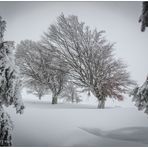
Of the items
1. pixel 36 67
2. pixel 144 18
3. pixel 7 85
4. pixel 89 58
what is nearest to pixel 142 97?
pixel 144 18

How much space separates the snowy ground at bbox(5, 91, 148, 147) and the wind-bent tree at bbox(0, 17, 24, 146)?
881 millimetres

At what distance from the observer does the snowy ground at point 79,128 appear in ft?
14.9

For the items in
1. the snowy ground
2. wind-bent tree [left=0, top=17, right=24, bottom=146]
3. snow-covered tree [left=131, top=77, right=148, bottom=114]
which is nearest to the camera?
snow-covered tree [left=131, top=77, right=148, bottom=114]

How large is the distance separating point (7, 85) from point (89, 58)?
5541 mm

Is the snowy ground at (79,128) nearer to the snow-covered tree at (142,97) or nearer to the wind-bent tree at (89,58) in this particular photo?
the snow-covered tree at (142,97)

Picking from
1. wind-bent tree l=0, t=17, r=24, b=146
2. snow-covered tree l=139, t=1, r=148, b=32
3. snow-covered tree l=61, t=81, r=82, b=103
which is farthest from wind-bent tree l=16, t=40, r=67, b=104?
snow-covered tree l=139, t=1, r=148, b=32

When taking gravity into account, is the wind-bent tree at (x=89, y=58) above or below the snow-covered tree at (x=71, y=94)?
above

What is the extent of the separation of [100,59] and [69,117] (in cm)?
386

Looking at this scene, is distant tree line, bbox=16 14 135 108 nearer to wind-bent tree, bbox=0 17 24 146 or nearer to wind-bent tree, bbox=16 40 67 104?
wind-bent tree, bbox=16 40 67 104

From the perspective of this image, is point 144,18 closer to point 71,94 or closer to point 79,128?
point 79,128

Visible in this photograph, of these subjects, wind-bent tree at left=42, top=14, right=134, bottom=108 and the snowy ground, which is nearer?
the snowy ground

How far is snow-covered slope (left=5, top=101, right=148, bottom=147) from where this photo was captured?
453cm

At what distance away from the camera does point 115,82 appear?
871 centimetres

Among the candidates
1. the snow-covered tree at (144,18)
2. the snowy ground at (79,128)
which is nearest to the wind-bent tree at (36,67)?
the snowy ground at (79,128)
